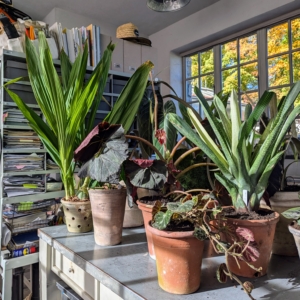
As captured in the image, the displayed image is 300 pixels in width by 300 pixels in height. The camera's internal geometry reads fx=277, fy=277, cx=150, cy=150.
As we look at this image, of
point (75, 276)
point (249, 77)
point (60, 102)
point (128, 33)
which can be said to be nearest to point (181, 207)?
point (75, 276)

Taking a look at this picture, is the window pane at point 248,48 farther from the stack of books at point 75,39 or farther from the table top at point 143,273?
the table top at point 143,273

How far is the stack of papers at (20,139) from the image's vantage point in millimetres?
1401

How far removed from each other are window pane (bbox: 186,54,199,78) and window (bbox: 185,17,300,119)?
0.02 metres

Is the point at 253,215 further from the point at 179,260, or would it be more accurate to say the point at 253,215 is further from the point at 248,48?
the point at 248,48

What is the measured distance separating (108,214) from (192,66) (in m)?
2.85

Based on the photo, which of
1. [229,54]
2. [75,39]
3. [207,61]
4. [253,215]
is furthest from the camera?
[207,61]

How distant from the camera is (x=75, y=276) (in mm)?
896

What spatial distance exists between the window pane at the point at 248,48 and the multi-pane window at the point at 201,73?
36cm

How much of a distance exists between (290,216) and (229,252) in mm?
194

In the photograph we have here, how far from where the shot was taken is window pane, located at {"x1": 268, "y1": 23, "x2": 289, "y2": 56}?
2523mm

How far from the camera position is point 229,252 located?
1.79ft

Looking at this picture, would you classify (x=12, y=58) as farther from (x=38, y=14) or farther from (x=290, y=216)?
(x=38, y=14)

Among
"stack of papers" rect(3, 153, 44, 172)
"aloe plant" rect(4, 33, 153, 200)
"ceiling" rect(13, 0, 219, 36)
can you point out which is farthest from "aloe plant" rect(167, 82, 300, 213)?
"ceiling" rect(13, 0, 219, 36)

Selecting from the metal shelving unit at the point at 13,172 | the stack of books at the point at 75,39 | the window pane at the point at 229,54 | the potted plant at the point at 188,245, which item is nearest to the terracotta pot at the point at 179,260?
the potted plant at the point at 188,245
